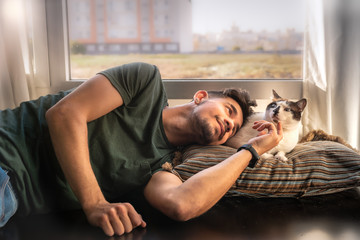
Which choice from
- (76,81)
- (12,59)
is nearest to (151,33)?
(76,81)

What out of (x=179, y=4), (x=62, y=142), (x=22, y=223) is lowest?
(x=22, y=223)

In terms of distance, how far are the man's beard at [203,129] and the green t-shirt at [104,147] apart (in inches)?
5.4

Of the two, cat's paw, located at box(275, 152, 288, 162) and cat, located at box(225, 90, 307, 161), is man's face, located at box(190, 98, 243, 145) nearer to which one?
cat, located at box(225, 90, 307, 161)

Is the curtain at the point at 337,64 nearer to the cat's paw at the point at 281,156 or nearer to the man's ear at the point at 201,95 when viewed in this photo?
the cat's paw at the point at 281,156

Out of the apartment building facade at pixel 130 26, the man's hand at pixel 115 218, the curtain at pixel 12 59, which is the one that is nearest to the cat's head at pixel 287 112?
the man's hand at pixel 115 218

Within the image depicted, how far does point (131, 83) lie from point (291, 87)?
39.5 inches

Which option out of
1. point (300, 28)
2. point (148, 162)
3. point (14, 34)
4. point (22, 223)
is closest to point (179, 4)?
point (300, 28)

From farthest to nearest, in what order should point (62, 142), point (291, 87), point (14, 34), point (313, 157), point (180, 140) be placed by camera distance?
Answer: point (291, 87)
point (14, 34)
point (180, 140)
point (313, 157)
point (62, 142)

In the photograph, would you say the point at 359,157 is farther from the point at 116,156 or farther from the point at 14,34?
the point at 14,34

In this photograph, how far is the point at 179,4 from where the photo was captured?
1.99 m

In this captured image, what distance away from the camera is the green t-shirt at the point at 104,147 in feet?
3.66

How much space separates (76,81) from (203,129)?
94 cm

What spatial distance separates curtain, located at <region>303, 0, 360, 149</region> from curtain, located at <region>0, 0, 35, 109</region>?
1417mm

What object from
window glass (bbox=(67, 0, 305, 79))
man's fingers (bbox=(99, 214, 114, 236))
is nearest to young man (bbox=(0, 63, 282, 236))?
man's fingers (bbox=(99, 214, 114, 236))
